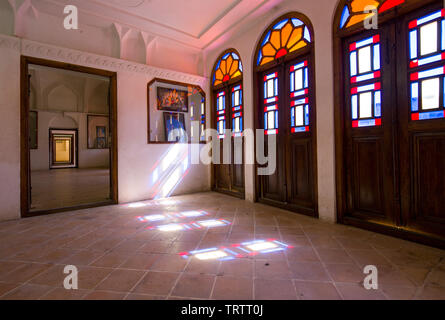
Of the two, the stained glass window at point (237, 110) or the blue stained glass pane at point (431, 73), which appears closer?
the blue stained glass pane at point (431, 73)

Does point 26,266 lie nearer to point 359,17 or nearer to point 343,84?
point 343,84

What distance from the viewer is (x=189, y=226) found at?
3.57 m

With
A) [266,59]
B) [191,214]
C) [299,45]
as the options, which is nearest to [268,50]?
[266,59]

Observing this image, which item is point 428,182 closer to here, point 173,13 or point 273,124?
point 273,124

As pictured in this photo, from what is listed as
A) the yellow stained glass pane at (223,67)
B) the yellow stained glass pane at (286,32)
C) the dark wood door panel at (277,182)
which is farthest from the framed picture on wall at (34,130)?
the yellow stained glass pane at (286,32)

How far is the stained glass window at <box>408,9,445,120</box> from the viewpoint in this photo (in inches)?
102

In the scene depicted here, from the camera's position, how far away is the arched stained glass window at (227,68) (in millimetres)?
5565

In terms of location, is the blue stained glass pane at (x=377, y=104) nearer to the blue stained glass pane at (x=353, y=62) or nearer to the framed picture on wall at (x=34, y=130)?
the blue stained glass pane at (x=353, y=62)

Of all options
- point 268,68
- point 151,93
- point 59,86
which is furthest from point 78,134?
point 268,68

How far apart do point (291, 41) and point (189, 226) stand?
383 centimetres

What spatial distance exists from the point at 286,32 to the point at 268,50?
1.69ft

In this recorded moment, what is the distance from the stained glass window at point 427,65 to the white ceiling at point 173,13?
8.34 feet

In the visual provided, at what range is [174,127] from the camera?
20.4 feet

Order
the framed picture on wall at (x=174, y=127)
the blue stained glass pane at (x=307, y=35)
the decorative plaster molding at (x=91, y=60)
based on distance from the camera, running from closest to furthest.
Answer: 1. the blue stained glass pane at (x=307, y=35)
2. the decorative plaster molding at (x=91, y=60)
3. the framed picture on wall at (x=174, y=127)
